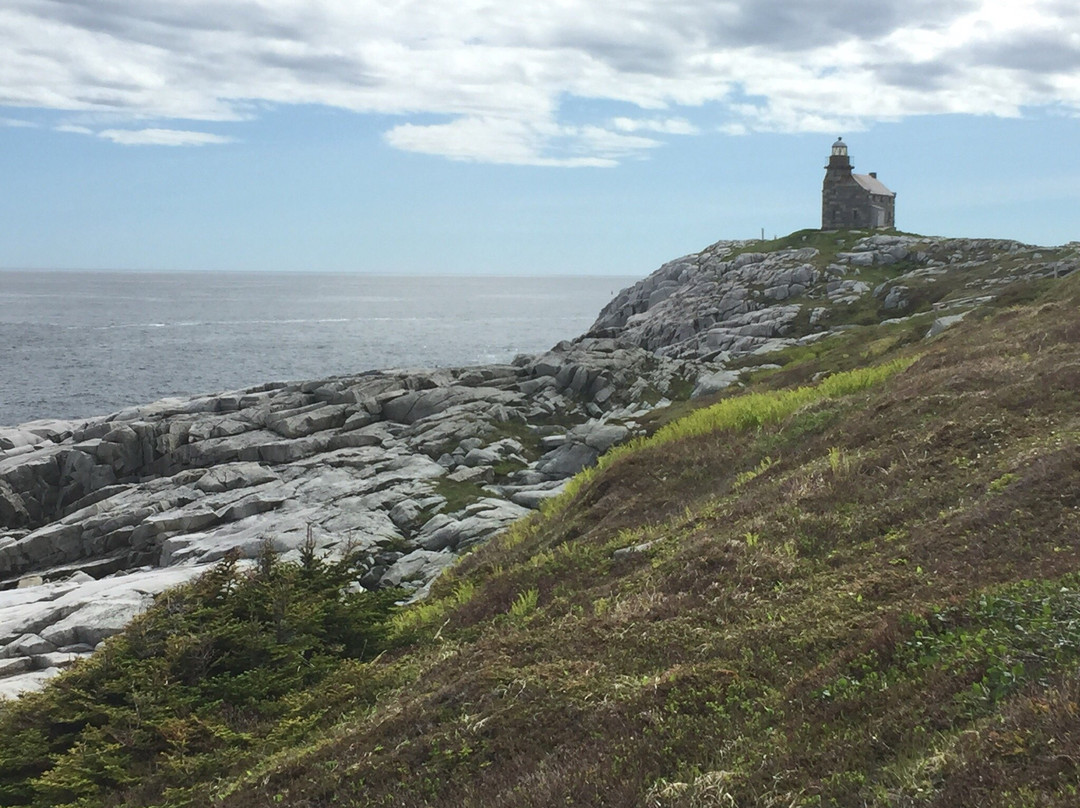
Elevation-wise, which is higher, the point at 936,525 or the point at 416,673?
the point at 936,525

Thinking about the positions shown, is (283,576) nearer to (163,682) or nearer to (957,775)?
(163,682)

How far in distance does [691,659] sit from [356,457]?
3476 cm

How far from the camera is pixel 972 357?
22.1 m

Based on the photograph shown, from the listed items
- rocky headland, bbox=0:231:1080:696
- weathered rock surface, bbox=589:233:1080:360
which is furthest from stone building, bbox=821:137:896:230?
rocky headland, bbox=0:231:1080:696

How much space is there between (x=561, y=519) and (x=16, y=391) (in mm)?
86819

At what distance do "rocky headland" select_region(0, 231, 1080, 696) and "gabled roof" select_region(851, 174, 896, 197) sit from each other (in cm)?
3267

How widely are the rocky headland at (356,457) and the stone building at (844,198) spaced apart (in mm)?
30167

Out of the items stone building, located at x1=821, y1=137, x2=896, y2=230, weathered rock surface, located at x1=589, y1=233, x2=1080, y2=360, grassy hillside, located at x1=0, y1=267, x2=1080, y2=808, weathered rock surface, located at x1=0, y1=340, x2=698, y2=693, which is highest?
stone building, located at x1=821, y1=137, x2=896, y2=230

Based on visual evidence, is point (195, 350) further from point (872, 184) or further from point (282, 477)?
point (872, 184)

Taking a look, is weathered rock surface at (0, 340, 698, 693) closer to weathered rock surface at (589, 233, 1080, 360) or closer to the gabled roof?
weathered rock surface at (589, 233, 1080, 360)

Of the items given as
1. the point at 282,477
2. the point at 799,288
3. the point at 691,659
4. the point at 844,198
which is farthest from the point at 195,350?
the point at 691,659

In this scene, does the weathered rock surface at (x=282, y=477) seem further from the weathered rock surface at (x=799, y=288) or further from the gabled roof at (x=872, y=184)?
the gabled roof at (x=872, y=184)

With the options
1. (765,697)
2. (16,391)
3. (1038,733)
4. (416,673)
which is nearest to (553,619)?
(416,673)

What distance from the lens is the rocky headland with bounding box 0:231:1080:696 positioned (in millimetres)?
28656
